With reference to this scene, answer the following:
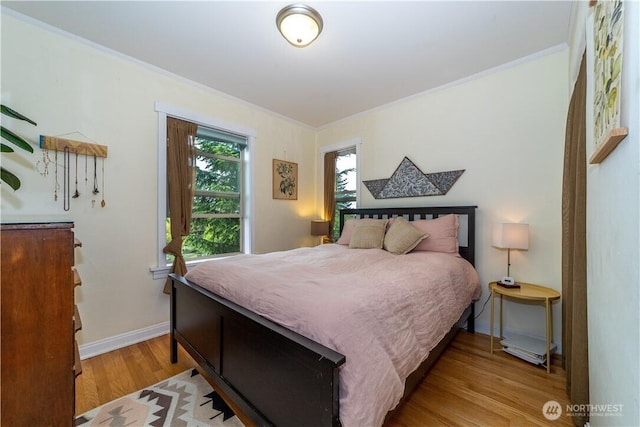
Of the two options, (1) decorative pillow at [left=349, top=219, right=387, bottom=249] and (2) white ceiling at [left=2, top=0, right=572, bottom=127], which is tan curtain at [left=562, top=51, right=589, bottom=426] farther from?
(1) decorative pillow at [left=349, top=219, right=387, bottom=249]

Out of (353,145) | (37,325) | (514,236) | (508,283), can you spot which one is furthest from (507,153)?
(37,325)

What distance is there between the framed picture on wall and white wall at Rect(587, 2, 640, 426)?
3.27m

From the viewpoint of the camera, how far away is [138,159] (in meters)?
2.54

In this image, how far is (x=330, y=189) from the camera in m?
4.15

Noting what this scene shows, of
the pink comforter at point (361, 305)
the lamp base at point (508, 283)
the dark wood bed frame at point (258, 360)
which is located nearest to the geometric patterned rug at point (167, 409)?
the dark wood bed frame at point (258, 360)

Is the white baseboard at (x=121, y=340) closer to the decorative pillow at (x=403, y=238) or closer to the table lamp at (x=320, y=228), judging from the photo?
the table lamp at (x=320, y=228)

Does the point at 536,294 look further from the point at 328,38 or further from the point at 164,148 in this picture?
the point at 164,148

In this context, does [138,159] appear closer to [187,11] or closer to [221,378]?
[187,11]

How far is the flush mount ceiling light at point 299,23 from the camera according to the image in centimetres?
182

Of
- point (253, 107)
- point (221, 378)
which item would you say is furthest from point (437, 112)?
point (221, 378)

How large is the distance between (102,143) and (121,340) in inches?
72.4

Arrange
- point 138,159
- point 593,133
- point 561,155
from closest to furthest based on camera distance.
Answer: point 593,133 < point 561,155 < point 138,159

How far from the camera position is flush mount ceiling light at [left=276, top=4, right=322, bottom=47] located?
182 centimetres

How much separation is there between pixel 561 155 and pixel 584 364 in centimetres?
176
